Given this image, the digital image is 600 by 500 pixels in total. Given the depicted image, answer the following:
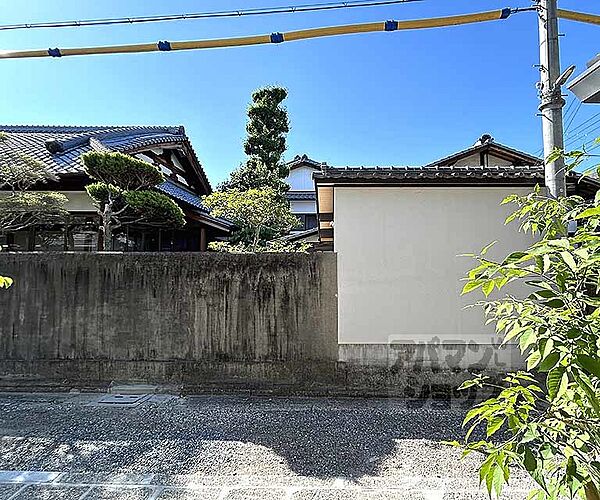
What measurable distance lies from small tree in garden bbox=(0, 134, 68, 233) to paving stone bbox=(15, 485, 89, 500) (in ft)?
15.1

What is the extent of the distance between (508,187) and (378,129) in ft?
23.2

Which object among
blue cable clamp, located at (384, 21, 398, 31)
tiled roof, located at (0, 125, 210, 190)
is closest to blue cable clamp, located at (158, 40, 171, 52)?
blue cable clamp, located at (384, 21, 398, 31)

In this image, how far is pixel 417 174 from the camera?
4898mm

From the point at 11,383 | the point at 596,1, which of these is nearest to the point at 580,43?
the point at 596,1

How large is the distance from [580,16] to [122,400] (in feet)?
23.4

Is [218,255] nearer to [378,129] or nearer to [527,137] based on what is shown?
[527,137]

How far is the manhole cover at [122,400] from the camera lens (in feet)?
14.7

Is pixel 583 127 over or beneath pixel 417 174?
over

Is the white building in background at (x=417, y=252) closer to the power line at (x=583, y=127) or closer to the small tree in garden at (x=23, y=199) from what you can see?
the power line at (x=583, y=127)

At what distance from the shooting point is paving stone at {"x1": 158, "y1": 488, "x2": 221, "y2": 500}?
2.61m

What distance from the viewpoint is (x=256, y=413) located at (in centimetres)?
424

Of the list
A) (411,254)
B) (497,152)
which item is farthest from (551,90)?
(497,152)

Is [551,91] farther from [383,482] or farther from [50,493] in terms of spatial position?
[50,493]

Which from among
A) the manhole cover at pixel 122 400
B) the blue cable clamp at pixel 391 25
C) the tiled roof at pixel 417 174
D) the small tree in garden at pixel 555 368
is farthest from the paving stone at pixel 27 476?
the blue cable clamp at pixel 391 25
